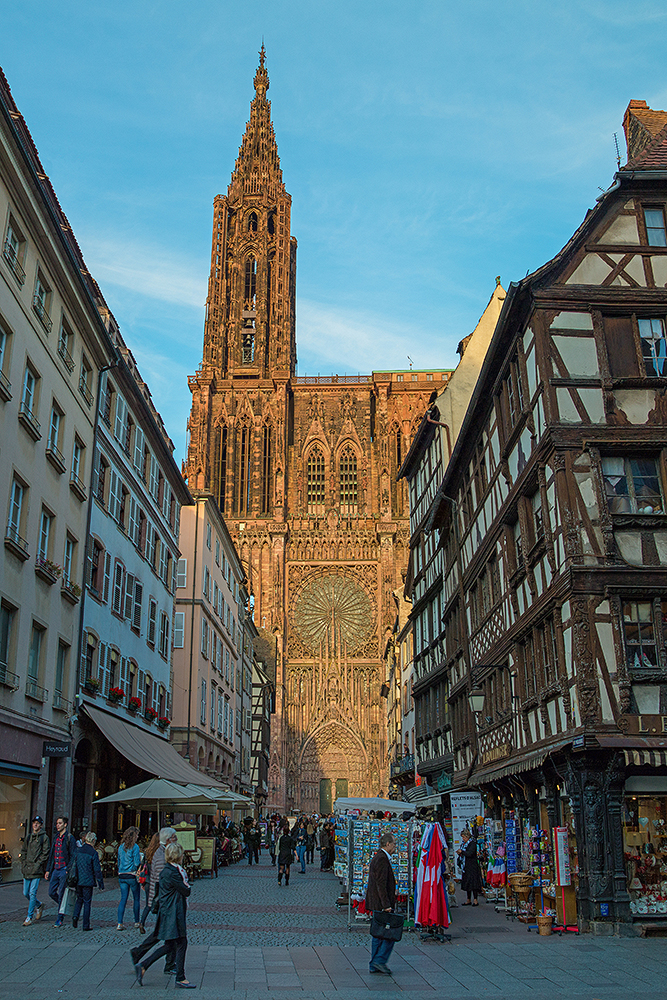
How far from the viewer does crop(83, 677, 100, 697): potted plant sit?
2271 centimetres

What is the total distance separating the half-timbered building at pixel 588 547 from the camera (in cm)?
1362

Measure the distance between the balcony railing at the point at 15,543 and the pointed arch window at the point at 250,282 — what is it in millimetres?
65278

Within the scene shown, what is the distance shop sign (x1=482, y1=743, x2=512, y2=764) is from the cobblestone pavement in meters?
3.88

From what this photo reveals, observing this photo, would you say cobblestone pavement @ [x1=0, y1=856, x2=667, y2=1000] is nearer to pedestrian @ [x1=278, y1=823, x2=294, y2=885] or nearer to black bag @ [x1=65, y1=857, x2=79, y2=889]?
black bag @ [x1=65, y1=857, x2=79, y2=889]

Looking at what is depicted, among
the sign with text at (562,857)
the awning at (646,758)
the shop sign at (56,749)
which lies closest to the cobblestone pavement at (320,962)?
the sign with text at (562,857)

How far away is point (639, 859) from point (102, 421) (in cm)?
1711

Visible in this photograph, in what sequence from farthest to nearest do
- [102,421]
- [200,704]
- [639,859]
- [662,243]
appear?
1. [200,704]
2. [102,421]
3. [662,243]
4. [639,859]

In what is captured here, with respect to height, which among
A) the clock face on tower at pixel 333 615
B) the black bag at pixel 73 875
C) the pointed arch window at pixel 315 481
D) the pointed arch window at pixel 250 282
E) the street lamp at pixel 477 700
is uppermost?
the pointed arch window at pixel 250 282

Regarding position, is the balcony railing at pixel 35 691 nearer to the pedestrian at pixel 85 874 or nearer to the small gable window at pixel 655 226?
the pedestrian at pixel 85 874

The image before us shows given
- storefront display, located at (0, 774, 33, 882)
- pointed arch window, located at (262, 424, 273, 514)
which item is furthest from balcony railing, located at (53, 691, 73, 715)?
pointed arch window, located at (262, 424, 273, 514)

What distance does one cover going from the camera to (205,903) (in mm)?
17406

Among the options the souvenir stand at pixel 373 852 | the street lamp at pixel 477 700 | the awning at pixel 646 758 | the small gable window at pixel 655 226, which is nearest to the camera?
the awning at pixel 646 758

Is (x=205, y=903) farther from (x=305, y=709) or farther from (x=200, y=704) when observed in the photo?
(x=305, y=709)

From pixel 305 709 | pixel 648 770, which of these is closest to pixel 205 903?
pixel 648 770
